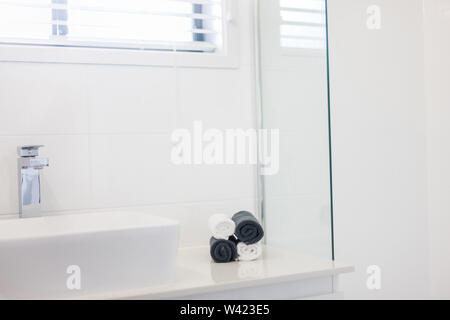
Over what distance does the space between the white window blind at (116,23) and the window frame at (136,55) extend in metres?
0.02

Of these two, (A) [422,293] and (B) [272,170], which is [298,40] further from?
(A) [422,293]

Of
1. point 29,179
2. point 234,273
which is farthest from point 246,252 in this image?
point 29,179

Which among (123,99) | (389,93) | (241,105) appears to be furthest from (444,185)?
(123,99)

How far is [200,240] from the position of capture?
1821 millimetres

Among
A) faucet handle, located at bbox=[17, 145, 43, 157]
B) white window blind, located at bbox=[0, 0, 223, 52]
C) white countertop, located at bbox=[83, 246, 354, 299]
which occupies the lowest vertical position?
white countertop, located at bbox=[83, 246, 354, 299]

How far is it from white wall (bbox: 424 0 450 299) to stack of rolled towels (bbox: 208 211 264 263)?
32.0 inches

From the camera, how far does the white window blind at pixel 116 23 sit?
65.4 inches

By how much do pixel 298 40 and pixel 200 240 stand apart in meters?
0.73

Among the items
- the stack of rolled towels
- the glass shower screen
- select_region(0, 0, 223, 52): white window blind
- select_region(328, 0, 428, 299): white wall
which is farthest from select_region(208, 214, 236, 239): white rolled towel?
select_region(0, 0, 223, 52): white window blind

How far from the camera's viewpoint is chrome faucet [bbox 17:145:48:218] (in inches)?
59.1

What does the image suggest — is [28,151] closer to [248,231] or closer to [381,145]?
[248,231]

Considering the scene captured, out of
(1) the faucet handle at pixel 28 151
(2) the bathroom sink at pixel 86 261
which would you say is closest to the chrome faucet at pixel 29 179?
(1) the faucet handle at pixel 28 151

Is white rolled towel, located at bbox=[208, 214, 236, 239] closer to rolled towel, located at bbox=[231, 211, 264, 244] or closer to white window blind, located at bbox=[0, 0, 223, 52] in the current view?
rolled towel, located at bbox=[231, 211, 264, 244]

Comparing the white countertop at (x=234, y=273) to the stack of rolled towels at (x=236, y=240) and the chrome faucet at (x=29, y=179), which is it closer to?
the stack of rolled towels at (x=236, y=240)
